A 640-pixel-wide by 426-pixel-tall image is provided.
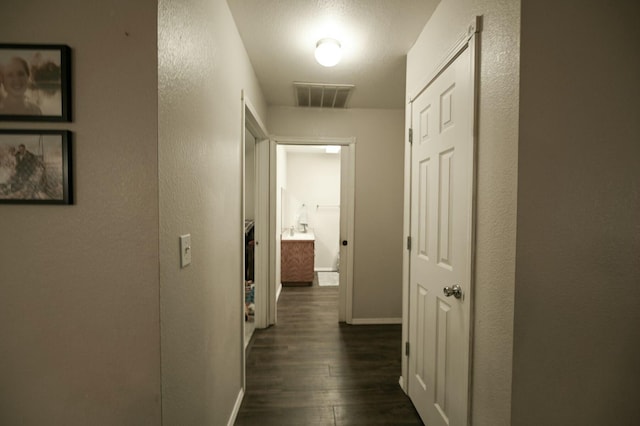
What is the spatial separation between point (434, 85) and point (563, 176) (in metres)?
0.89

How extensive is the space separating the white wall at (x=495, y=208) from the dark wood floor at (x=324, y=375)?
899 mm

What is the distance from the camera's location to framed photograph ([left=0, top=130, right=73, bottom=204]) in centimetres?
82

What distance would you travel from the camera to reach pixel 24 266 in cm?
85

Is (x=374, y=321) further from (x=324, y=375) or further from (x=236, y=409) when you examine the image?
(x=236, y=409)

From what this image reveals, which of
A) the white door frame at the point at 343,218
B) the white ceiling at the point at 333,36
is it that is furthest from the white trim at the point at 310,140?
the white ceiling at the point at 333,36

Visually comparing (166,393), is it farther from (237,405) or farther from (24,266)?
(237,405)

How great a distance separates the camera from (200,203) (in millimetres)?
1172

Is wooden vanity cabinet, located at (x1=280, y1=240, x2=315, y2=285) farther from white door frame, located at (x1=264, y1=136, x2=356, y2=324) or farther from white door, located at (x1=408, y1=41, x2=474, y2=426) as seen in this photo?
white door, located at (x1=408, y1=41, x2=474, y2=426)

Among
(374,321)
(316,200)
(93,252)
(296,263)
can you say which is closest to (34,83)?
(93,252)

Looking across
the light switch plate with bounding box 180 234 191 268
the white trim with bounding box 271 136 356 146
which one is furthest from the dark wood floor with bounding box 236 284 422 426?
the white trim with bounding box 271 136 356 146

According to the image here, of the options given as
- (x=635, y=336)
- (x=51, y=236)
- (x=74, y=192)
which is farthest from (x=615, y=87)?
(x=51, y=236)

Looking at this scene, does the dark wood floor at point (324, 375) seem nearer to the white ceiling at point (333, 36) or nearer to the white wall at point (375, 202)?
the white wall at point (375, 202)

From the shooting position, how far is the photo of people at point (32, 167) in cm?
82

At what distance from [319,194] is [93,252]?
4757mm
